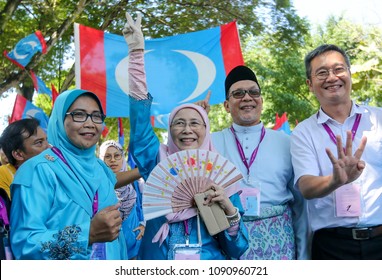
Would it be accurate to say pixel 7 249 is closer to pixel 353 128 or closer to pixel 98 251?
pixel 98 251

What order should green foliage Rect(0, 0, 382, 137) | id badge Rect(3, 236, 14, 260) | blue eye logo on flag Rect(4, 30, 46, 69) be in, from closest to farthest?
1. id badge Rect(3, 236, 14, 260)
2. blue eye logo on flag Rect(4, 30, 46, 69)
3. green foliage Rect(0, 0, 382, 137)

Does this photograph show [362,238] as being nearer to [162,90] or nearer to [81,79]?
[162,90]

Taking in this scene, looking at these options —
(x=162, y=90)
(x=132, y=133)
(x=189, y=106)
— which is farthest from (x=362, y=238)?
(x=162, y=90)

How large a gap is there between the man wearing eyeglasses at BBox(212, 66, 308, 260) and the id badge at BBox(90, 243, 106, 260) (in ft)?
3.17

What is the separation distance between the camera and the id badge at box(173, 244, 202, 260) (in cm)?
300

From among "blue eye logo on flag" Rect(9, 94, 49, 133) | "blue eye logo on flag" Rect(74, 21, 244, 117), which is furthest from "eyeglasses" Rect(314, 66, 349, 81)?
"blue eye logo on flag" Rect(9, 94, 49, 133)

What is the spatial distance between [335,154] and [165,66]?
4.04 meters

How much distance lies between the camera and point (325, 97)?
11.1 feet

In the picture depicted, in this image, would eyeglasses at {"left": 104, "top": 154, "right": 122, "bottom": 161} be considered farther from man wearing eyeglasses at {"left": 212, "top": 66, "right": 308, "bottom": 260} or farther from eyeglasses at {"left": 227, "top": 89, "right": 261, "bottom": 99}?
eyeglasses at {"left": 227, "top": 89, "right": 261, "bottom": 99}

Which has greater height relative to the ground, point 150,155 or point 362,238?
point 150,155

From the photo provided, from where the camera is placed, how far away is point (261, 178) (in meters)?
3.56

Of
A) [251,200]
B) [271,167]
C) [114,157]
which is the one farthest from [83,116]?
[114,157]

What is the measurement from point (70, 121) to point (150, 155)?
59cm

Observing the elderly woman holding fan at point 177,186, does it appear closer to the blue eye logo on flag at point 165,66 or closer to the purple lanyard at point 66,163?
the purple lanyard at point 66,163
